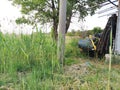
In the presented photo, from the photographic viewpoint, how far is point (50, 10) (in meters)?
10.6

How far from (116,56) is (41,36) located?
281cm

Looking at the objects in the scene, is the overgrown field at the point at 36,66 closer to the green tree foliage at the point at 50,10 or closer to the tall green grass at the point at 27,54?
the tall green grass at the point at 27,54

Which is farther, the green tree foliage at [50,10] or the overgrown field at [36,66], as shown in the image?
the green tree foliage at [50,10]

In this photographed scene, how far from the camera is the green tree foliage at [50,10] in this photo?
10.3 meters

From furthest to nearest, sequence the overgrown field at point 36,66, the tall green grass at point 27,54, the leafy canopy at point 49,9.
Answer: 1. the leafy canopy at point 49,9
2. the tall green grass at point 27,54
3. the overgrown field at point 36,66

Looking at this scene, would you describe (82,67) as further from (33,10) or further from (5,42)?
(33,10)

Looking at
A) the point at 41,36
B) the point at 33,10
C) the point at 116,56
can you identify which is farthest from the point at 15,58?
Answer: the point at 33,10

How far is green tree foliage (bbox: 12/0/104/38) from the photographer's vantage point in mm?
10297

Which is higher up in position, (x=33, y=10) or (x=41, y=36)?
(x=33, y=10)

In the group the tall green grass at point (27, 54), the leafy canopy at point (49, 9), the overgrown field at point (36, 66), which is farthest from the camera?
the leafy canopy at point (49, 9)

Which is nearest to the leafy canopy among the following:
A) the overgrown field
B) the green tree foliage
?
the green tree foliage

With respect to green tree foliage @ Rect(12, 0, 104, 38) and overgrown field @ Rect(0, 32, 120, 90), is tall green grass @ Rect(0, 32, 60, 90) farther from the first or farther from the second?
green tree foliage @ Rect(12, 0, 104, 38)

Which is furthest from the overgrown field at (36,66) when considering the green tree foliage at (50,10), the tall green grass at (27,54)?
the green tree foliage at (50,10)

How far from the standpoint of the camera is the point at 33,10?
10609 mm
